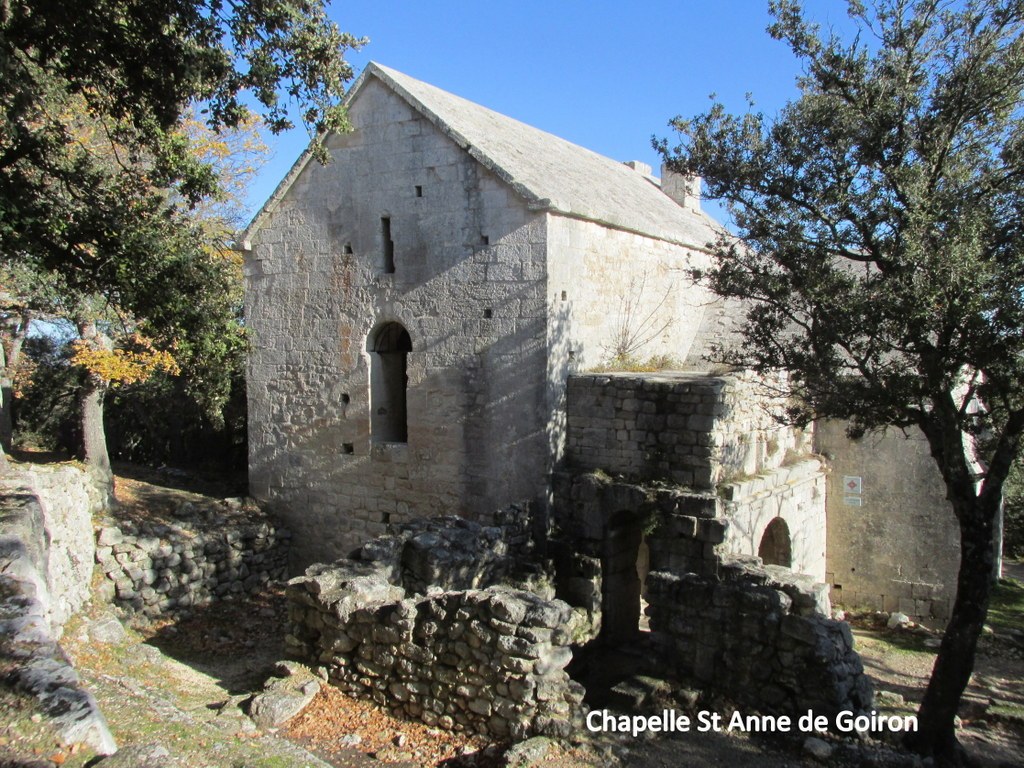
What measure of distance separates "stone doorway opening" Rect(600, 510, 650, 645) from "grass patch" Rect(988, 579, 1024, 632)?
22.3ft

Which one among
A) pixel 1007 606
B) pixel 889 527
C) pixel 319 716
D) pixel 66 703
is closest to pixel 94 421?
pixel 319 716

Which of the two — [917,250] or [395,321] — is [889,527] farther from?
[395,321]

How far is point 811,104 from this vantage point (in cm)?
949

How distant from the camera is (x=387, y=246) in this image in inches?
523

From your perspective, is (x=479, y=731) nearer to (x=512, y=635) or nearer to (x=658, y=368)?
(x=512, y=635)

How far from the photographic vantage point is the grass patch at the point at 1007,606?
13555 mm

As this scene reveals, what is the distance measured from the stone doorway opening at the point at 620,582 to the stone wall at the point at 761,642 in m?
2.32

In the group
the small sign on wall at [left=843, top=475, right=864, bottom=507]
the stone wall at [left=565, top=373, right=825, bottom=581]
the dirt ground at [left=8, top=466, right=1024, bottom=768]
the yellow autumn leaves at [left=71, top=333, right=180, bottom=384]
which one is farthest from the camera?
the small sign on wall at [left=843, top=475, right=864, bottom=507]

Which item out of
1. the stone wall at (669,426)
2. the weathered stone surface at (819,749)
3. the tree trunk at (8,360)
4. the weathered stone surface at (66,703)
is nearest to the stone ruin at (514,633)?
the weathered stone surface at (819,749)

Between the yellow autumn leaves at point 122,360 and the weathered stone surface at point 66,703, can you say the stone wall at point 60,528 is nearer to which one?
the yellow autumn leaves at point 122,360

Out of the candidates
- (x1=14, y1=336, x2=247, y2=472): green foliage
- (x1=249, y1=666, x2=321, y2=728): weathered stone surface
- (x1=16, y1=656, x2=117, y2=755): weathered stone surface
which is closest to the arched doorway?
(x1=249, y1=666, x2=321, y2=728): weathered stone surface

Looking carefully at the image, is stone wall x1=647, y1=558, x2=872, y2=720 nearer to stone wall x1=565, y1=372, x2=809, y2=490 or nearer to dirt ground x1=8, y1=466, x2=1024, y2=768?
dirt ground x1=8, y1=466, x2=1024, y2=768

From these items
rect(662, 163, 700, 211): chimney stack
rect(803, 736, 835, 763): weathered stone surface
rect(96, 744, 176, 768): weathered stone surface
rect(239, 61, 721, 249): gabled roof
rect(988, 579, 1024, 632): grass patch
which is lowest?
rect(988, 579, 1024, 632): grass patch

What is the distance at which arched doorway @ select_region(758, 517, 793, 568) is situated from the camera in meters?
13.0
